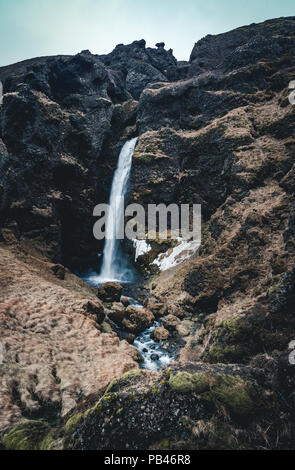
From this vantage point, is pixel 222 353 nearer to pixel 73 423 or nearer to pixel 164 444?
pixel 164 444

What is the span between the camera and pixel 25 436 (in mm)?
5074

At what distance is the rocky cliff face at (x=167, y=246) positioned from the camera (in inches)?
193

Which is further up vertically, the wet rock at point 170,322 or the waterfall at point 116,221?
the waterfall at point 116,221

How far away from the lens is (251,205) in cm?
1952

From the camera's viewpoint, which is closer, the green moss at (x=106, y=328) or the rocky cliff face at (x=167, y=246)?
the rocky cliff face at (x=167, y=246)

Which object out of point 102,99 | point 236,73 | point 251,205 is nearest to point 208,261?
point 251,205

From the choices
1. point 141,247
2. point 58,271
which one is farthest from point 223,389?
point 141,247

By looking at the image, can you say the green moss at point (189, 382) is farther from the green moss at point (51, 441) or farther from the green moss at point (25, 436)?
the green moss at point (25, 436)

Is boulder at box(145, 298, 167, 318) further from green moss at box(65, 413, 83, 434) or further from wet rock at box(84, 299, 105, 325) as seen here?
green moss at box(65, 413, 83, 434)

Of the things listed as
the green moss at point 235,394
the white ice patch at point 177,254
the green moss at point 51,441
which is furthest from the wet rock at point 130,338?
the white ice patch at point 177,254

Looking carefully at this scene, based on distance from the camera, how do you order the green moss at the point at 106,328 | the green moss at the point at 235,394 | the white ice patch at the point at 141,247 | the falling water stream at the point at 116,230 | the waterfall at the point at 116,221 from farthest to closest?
the waterfall at the point at 116,221 → the falling water stream at the point at 116,230 → the white ice patch at the point at 141,247 → the green moss at the point at 106,328 → the green moss at the point at 235,394

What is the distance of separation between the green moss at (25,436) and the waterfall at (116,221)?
22.7 meters

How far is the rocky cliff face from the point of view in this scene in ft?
16.1

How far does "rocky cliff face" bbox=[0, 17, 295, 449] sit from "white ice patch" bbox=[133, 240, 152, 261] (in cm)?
107
